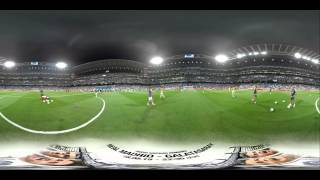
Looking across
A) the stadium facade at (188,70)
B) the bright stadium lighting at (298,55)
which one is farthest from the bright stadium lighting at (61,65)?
the bright stadium lighting at (298,55)

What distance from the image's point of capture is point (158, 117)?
535cm

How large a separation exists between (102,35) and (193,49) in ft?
4.09

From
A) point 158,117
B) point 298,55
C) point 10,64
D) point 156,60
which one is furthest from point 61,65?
point 298,55

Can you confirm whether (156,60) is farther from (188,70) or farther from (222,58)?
(222,58)

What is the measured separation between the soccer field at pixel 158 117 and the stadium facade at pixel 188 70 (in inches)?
7.0

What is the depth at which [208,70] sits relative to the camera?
17.5 feet

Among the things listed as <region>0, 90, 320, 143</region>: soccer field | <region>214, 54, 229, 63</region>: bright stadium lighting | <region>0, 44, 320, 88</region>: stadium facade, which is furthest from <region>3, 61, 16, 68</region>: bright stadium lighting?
<region>214, 54, 229, 63</region>: bright stadium lighting

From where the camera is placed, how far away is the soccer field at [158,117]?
532 centimetres
